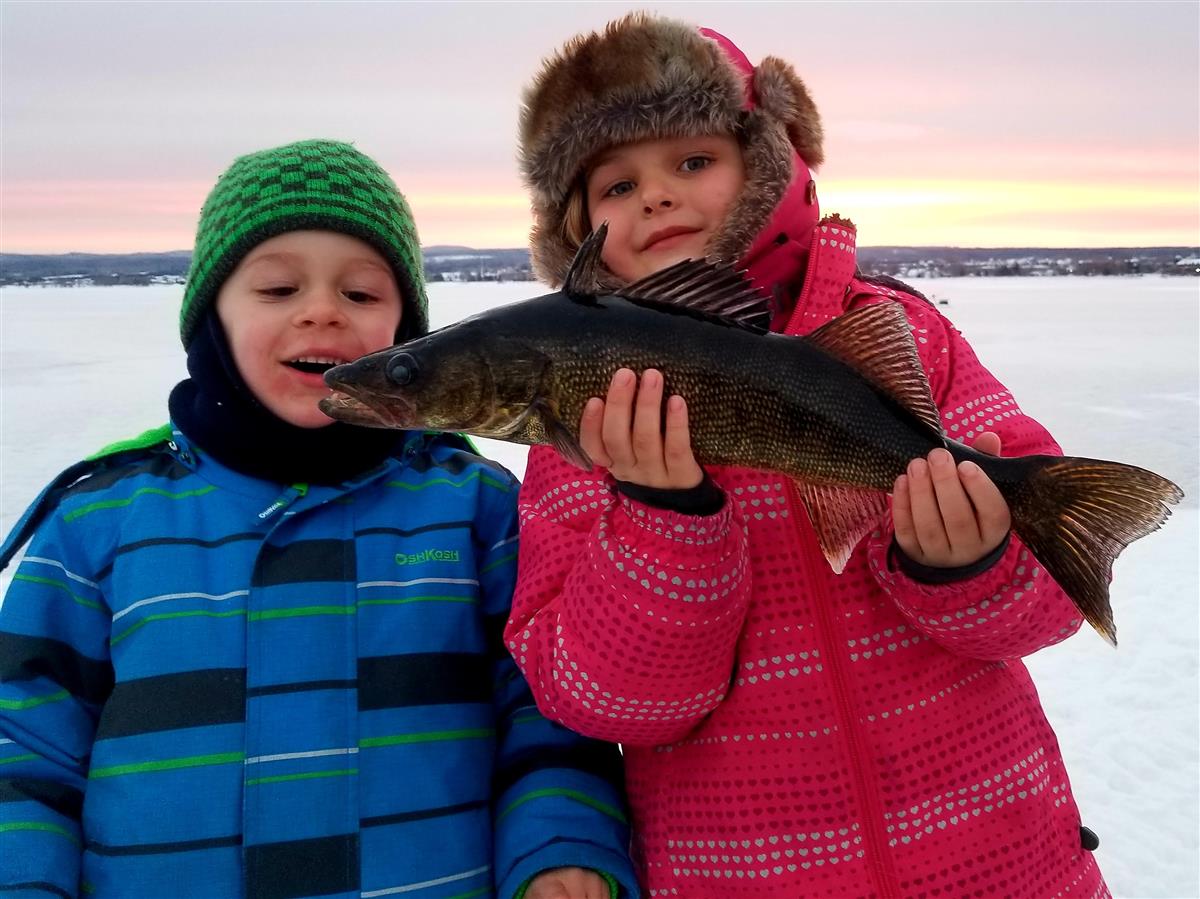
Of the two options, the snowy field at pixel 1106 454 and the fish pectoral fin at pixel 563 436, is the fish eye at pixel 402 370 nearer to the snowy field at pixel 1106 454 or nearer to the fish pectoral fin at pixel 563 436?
the fish pectoral fin at pixel 563 436

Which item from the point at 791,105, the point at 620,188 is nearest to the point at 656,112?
the point at 620,188

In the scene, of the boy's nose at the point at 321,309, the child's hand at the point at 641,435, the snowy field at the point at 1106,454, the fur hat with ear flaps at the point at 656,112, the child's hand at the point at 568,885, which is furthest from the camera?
the snowy field at the point at 1106,454

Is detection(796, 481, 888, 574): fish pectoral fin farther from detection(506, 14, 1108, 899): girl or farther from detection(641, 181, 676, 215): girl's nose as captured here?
detection(641, 181, 676, 215): girl's nose

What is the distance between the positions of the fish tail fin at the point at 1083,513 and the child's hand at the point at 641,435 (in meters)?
0.74

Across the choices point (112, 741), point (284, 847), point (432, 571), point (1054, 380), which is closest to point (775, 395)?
point (432, 571)

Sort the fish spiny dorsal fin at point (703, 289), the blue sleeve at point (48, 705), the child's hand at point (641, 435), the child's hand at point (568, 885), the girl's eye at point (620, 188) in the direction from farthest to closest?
the girl's eye at point (620, 188) → the child's hand at point (568, 885) → the blue sleeve at point (48, 705) → the fish spiny dorsal fin at point (703, 289) → the child's hand at point (641, 435)

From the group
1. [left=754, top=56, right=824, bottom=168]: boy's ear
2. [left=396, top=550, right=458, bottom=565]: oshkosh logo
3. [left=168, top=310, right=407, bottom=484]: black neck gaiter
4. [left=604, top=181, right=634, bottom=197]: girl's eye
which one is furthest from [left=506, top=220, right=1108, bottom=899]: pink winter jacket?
[left=754, top=56, right=824, bottom=168]: boy's ear

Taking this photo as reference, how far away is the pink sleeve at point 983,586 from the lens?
6.68 ft

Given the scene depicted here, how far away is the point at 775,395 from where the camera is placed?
78.2 inches

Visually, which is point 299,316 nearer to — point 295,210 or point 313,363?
point 313,363

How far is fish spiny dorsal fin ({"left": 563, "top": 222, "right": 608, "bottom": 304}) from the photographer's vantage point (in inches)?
75.0

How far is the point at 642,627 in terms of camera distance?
2.03 m

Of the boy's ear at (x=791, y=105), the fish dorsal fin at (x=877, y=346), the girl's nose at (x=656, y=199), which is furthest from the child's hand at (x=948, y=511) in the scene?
the boy's ear at (x=791, y=105)

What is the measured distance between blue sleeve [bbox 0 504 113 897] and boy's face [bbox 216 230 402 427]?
0.68 meters
